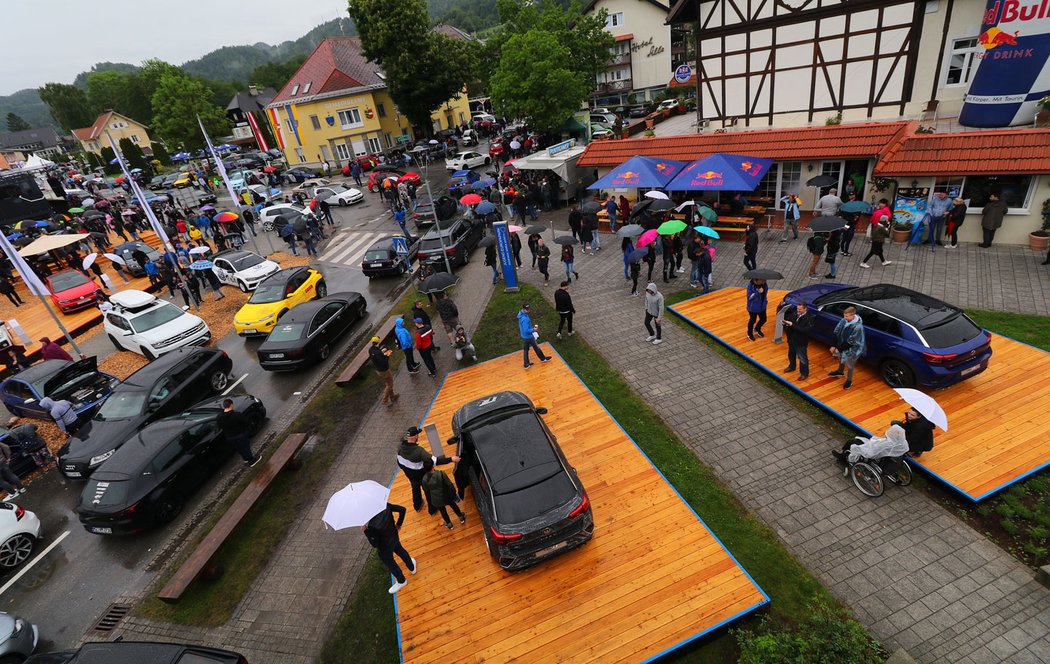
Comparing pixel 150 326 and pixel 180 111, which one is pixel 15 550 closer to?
pixel 150 326

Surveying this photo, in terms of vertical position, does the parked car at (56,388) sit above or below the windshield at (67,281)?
below

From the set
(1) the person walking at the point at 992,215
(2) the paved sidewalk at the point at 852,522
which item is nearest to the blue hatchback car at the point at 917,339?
(2) the paved sidewalk at the point at 852,522

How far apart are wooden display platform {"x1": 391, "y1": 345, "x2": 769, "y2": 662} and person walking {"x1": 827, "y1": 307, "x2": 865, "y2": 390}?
4.76m

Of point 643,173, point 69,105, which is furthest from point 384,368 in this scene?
point 69,105

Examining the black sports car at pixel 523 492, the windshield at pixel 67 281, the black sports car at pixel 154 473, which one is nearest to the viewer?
the black sports car at pixel 523 492

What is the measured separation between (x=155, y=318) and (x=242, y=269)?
5.17 metres

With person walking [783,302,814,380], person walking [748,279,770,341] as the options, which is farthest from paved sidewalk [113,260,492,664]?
person walking [748,279,770,341]

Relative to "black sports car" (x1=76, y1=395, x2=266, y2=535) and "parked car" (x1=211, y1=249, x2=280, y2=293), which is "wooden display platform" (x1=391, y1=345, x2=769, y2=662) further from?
"parked car" (x1=211, y1=249, x2=280, y2=293)

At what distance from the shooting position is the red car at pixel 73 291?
21109 mm

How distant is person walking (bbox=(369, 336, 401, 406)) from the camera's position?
11.5 m

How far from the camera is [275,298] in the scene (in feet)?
56.8

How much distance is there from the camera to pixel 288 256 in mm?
25797

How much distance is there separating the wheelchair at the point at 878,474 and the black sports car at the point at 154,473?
41.8 feet

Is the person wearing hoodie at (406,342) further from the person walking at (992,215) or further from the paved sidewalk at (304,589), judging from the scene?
the person walking at (992,215)
